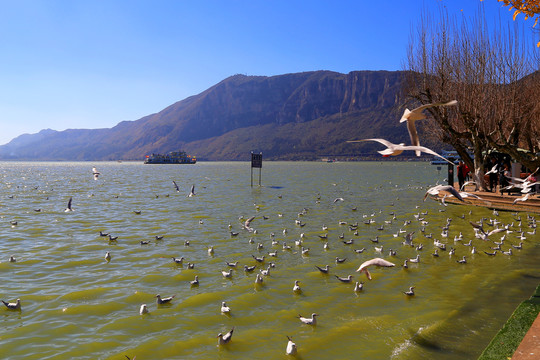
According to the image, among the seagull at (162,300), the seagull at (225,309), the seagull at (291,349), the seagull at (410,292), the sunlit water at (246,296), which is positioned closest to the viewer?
the seagull at (291,349)

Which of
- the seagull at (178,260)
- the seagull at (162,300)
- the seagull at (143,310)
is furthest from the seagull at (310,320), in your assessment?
the seagull at (178,260)

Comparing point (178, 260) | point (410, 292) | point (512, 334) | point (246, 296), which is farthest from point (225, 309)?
point (512, 334)

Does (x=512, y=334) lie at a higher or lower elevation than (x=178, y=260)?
higher

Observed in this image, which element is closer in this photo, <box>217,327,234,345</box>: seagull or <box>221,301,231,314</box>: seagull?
<box>217,327,234,345</box>: seagull

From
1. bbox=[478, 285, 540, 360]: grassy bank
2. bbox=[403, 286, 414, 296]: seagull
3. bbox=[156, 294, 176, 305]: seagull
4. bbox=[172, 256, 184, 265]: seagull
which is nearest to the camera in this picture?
bbox=[478, 285, 540, 360]: grassy bank

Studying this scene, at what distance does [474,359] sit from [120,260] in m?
11.0

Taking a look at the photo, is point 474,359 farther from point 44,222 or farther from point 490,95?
point 490,95

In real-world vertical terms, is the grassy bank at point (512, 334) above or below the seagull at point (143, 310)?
above

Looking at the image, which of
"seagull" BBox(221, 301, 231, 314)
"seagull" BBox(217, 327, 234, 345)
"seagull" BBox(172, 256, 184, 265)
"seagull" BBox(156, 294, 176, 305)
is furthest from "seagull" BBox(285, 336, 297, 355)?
"seagull" BBox(172, 256, 184, 265)

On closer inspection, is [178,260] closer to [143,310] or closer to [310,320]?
[143,310]

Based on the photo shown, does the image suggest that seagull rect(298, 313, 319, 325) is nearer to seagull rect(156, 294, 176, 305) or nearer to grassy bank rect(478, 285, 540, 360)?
grassy bank rect(478, 285, 540, 360)

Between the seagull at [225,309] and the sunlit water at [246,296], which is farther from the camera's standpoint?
the seagull at [225,309]

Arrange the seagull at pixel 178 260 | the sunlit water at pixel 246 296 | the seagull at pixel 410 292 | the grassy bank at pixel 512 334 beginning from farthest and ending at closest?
the seagull at pixel 178 260
the seagull at pixel 410 292
the sunlit water at pixel 246 296
the grassy bank at pixel 512 334

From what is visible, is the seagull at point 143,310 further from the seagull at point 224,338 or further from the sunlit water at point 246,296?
the seagull at point 224,338
